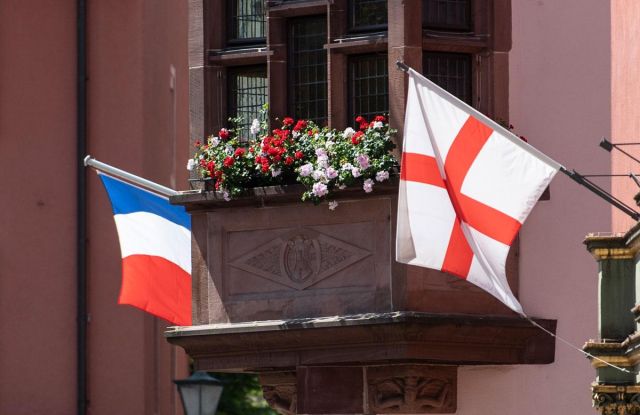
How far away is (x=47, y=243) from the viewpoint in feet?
84.0

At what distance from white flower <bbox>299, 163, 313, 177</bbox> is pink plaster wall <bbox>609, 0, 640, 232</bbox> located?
2.42 meters

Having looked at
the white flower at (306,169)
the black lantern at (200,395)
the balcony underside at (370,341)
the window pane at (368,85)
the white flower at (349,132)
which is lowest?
the black lantern at (200,395)

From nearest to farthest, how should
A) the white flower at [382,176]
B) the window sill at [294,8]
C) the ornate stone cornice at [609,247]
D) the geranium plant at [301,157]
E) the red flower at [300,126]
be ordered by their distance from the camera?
the ornate stone cornice at [609,247] < the white flower at [382,176] < the geranium plant at [301,157] < the red flower at [300,126] < the window sill at [294,8]

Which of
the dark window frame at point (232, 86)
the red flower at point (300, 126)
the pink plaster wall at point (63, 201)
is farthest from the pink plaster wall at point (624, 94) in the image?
the pink plaster wall at point (63, 201)

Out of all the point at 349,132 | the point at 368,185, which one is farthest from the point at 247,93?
the point at 368,185

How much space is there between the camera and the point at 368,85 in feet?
64.4

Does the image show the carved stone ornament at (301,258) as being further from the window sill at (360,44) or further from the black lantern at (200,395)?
the window sill at (360,44)

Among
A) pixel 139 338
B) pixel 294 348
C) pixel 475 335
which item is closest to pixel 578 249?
pixel 475 335

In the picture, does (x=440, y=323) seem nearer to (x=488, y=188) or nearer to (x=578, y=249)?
(x=578, y=249)

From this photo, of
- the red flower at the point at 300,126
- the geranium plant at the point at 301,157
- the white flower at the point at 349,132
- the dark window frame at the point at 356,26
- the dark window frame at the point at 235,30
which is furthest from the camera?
the dark window frame at the point at 235,30

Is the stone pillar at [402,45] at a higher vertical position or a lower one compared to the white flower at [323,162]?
higher

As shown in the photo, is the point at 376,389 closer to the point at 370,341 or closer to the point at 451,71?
the point at 370,341

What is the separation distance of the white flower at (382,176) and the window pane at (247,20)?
2176 mm

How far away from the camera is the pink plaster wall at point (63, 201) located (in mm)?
25422
